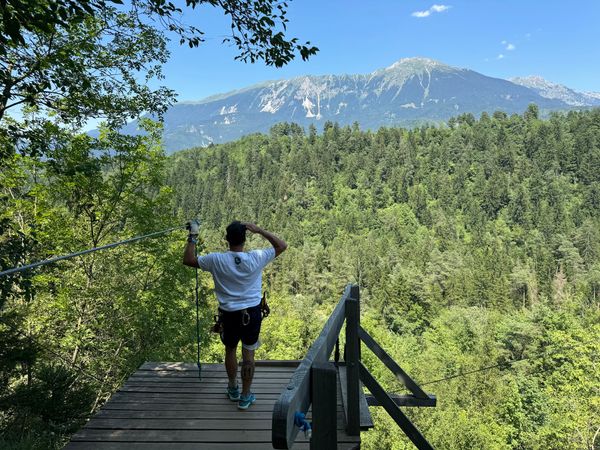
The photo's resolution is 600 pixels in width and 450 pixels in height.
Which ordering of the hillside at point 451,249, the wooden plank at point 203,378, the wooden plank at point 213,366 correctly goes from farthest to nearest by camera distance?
the hillside at point 451,249 → the wooden plank at point 213,366 → the wooden plank at point 203,378

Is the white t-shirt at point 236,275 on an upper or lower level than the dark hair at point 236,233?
lower

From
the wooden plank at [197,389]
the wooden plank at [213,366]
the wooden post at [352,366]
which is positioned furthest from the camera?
the wooden plank at [213,366]

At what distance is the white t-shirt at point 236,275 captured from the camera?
3.06 metres

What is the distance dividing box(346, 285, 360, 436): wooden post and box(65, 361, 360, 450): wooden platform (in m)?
0.09

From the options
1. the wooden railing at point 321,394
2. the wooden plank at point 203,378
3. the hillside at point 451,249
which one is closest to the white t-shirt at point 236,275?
the wooden railing at point 321,394

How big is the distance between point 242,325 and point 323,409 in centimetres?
186

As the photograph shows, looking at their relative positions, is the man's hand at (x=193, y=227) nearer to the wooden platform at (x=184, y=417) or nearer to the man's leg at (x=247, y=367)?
the man's leg at (x=247, y=367)

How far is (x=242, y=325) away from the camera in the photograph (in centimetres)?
314

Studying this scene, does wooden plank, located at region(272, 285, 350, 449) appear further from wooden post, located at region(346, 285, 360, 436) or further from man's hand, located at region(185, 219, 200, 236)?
man's hand, located at region(185, 219, 200, 236)

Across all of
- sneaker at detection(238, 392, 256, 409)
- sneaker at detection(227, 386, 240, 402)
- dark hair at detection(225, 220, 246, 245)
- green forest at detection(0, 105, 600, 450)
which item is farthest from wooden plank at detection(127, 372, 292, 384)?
dark hair at detection(225, 220, 246, 245)

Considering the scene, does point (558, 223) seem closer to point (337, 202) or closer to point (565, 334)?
point (337, 202)

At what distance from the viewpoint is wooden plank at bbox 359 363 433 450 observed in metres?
2.94

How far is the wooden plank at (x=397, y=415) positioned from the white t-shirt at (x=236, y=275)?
98cm

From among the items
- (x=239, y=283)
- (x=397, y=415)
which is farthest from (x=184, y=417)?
(x=397, y=415)
